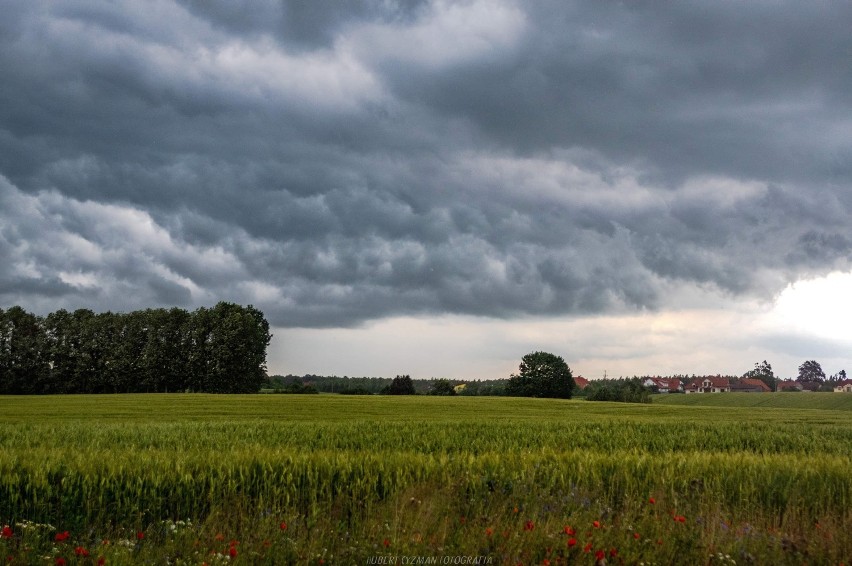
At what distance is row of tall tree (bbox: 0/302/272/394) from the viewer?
90750mm

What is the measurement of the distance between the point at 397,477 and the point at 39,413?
35.1 m

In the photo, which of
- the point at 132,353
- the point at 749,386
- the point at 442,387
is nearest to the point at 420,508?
the point at 132,353

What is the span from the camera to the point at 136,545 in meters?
8.59

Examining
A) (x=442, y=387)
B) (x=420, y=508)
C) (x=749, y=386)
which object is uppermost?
(x=420, y=508)

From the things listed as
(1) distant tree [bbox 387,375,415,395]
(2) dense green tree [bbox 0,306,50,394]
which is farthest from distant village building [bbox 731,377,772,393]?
(2) dense green tree [bbox 0,306,50,394]

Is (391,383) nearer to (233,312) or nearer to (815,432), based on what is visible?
(233,312)

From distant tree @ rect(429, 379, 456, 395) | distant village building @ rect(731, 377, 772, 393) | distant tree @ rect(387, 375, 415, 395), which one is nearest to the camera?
distant tree @ rect(387, 375, 415, 395)

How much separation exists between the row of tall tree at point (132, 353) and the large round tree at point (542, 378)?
45274 millimetres

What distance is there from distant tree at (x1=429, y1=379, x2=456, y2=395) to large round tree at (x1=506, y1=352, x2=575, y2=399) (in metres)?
11.2

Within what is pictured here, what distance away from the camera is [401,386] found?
10962 cm

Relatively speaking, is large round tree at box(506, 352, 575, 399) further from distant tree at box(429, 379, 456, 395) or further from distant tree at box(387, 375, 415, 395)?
distant tree at box(387, 375, 415, 395)

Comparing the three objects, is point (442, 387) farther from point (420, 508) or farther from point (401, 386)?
point (420, 508)

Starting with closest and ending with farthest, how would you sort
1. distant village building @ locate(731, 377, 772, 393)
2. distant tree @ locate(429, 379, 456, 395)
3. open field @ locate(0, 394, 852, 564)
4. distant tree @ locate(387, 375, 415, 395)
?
open field @ locate(0, 394, 852, 564) → distant tree @ locate(387, 375, 415, 395) → distant tree @ locate(429, 379, 456, 395) → distant village building @ locate(731, 377, 772, 393)

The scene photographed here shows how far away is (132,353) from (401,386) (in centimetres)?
4343
